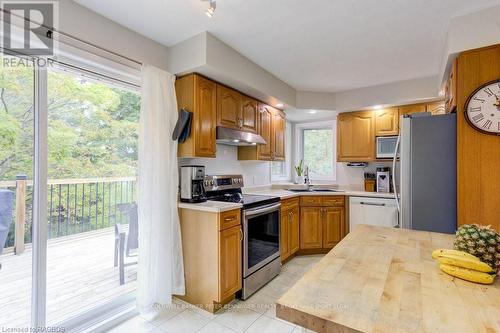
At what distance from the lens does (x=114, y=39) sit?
80.8 inches

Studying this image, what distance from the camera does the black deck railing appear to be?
5.47 feet

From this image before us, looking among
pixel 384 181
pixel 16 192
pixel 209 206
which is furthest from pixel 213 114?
pixel 384 181

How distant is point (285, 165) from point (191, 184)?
8.42ft

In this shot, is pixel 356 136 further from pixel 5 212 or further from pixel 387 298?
pixel 5 212

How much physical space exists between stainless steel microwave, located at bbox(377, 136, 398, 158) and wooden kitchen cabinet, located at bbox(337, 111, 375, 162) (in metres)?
0.08

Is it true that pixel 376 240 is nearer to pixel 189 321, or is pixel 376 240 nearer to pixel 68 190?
pixel 189 321

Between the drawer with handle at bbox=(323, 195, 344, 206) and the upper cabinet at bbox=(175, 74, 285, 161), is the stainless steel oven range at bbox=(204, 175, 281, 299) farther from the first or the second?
the drawer with handle at bbox=(323, 195, 344, 206)

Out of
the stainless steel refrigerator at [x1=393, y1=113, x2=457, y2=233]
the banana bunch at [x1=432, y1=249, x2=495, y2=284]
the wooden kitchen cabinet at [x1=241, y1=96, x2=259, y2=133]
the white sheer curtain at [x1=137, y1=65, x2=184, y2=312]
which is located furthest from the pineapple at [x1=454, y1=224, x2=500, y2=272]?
the wooden kitchen cabinet at [x1=241, y1=96, x2=259, y2=133]

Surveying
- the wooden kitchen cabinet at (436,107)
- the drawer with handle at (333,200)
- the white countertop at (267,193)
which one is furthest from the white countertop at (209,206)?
the wooden kitchen cabinet at (436,107)

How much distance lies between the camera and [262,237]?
2.67 metres

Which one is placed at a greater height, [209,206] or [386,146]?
[386,146]

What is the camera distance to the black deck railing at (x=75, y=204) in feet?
5.47

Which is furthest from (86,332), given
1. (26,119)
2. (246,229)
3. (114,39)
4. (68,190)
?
(114,39)

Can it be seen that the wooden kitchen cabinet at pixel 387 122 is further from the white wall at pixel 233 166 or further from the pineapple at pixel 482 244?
the pineapple at pixel 482 244
